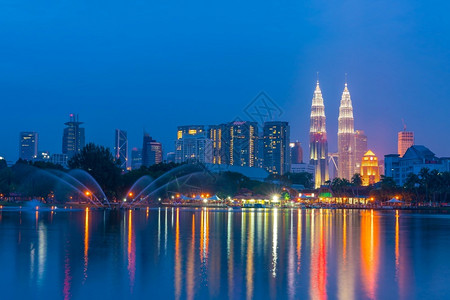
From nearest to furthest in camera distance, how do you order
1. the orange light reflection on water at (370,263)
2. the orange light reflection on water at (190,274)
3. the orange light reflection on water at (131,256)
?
the orange light reflection on water at (190,274), the orange light reflection on water at (370,263), the orange light reflection on water at (131,256)

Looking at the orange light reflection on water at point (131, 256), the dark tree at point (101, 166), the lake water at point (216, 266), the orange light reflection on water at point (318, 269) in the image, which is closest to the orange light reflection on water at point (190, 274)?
the lake water at point (216, 266)

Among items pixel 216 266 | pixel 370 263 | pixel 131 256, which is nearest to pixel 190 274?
pixel 216 266

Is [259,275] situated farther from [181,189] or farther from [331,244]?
[181,189]

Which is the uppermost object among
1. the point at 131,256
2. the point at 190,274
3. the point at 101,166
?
the point at 101,166

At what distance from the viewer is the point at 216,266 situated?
115 feet

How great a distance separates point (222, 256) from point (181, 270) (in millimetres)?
6601

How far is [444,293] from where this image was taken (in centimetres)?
2859

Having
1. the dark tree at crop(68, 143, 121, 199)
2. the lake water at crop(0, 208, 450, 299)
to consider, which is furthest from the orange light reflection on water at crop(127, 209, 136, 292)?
the dark tree at crop(68, 143, 121, 199)

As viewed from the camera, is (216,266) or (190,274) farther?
(216,266)

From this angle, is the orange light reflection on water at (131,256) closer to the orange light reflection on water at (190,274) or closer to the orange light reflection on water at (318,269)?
the orange light reflection on water at (190,274)

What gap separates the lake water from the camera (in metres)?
27.9

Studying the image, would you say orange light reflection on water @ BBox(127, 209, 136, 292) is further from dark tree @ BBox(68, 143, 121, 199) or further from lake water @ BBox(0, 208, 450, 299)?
dark tree @ BBox(68, 143, 121, 199)

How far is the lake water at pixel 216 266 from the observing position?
27.9 m

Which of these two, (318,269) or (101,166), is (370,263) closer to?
(318,269)
